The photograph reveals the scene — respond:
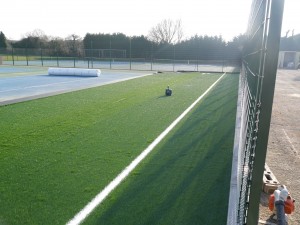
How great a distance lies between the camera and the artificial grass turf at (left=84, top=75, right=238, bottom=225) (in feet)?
11.1

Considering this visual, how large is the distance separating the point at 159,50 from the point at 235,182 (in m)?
48.1

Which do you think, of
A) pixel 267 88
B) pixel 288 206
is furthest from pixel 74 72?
pixel 267 88

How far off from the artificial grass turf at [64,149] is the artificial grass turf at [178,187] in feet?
1.29

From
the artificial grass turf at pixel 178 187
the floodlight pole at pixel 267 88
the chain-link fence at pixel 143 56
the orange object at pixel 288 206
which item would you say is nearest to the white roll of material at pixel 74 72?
the artificial grass turf at pixel 178 187

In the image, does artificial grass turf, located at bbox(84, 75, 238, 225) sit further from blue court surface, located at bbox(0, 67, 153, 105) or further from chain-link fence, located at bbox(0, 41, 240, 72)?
chain-link fence, located at bbox(0, 41, 240, 72)

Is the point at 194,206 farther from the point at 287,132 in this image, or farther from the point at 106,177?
the point at 287,132

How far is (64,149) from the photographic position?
567cm

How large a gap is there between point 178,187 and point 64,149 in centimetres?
261

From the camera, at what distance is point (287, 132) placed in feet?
26.1

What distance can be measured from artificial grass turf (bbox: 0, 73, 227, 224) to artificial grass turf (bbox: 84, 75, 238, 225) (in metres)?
0.39

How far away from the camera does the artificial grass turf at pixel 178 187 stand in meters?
3.40

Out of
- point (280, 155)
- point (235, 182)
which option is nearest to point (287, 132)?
point (280, 155)

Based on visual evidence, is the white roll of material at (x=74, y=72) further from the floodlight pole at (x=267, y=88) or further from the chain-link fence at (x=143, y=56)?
the chain-link fence at (x=143, y=56)

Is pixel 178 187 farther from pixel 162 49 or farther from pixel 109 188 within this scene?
pixel 162 49
